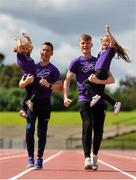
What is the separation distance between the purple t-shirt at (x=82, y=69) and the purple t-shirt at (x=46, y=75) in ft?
1.27

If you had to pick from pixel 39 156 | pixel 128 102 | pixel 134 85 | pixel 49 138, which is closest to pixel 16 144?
pixel 49 138

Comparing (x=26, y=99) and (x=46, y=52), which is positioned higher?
(x=46, y=52)

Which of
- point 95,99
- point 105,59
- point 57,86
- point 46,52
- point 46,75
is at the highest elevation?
point 46,52

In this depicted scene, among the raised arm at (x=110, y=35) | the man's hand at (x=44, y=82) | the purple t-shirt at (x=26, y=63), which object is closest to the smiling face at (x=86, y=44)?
the raised arm at (x=110, y=35)

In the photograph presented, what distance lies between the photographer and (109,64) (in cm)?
1036

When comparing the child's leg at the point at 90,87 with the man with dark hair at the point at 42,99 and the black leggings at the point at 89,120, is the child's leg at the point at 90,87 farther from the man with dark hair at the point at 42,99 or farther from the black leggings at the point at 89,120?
the man with dark hair at the point at 42,99

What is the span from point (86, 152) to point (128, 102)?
315ft

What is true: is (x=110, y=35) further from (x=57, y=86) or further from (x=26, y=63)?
(x=26, y=63)

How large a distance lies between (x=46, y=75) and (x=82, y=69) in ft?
2.12

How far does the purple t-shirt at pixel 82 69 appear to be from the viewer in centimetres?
1042

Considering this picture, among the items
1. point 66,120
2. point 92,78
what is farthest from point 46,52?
point 66,120

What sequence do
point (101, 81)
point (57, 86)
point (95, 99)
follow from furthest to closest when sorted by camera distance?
1. point (57, 86)
2. point (101, 81)
3. point (95, 99)

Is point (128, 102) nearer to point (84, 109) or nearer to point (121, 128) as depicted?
point (121, 128)

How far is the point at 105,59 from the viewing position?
33.7 feet
